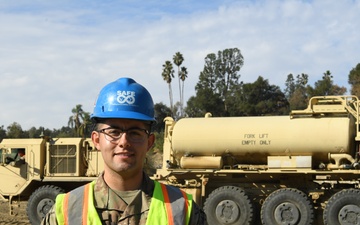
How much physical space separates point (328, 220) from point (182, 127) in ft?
14.7

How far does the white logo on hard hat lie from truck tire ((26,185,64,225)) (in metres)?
14.8

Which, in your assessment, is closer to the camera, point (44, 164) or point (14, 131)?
point (44, 164)

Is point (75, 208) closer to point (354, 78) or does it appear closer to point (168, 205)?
point (168, 205)

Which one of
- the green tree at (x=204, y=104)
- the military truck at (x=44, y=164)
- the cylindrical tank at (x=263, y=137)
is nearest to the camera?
the cylindrical tank at (x=263, y=137)

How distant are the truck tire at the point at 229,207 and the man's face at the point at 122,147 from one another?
42.6 ft

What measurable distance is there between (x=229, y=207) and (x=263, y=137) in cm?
194

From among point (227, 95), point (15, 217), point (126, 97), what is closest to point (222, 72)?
point (227, 95)

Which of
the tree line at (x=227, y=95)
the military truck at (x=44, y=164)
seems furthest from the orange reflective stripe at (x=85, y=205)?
the tree line at (x=227, y=95)

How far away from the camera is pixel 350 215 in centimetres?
1478

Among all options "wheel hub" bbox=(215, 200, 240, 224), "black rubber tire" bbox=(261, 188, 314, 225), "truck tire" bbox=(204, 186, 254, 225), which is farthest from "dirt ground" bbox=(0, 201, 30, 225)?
"black rubber tire" bbox=(261, 188, 314, 225)

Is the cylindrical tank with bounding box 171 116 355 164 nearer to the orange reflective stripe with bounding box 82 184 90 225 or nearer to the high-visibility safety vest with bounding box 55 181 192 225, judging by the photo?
the high-visibility safety vest with bounding box 55 181 192 225

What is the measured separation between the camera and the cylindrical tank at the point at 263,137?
51.6 feet

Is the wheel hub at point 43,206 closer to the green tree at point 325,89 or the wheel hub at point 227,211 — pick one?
the wheel hub at point 227,211

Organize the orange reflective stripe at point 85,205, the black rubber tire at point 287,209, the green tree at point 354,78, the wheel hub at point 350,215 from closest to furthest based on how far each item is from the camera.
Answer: the orange reflective stripe at point 85,205, the wheel hub at point 350,215, the black rubber tire at point 287,209, the green tree at point 354,78
